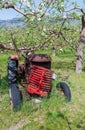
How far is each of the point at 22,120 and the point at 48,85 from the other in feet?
6.46

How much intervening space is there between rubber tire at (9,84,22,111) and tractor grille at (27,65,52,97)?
0.43 metres

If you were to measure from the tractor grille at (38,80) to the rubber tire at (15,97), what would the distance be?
0.43 m

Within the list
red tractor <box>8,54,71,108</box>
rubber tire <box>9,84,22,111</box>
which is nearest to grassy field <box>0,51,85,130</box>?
rubber tire <box>9,84,22,111</box>

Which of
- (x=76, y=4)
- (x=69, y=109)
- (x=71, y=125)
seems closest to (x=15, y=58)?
(x=69, y=109)

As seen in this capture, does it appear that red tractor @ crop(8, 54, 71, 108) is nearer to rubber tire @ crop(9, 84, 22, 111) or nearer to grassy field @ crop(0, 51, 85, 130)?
rubber tire @ crop(9, 84, 22, 111)

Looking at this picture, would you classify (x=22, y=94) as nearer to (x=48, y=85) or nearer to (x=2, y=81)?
(x=48, y=85)

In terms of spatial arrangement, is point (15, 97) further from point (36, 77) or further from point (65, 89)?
point (65, 89)

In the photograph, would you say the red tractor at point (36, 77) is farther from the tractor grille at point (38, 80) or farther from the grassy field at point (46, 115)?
the grassy field at point (46, 115)

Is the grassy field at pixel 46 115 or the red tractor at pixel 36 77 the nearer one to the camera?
the grassy field at pixel 46 115

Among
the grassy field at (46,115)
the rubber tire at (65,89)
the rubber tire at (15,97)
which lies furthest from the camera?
the rubber tire at (65,89)

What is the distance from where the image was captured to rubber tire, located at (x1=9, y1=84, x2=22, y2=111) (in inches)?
425

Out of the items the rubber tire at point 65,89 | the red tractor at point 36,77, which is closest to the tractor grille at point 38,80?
the red tractor at point 36,77

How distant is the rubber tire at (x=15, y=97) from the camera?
10.8m

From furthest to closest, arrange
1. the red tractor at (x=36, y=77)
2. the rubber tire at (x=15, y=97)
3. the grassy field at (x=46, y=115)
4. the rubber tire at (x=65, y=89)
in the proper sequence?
the rubber tire at (x=65, y=89)
the red tractor at (x=36, y=77)
the rubber tire at (x=15, y=97)
the grassy field at (x=46, y=115)
